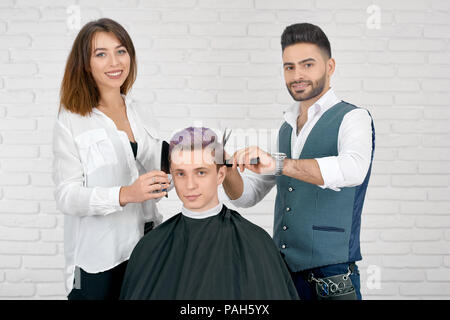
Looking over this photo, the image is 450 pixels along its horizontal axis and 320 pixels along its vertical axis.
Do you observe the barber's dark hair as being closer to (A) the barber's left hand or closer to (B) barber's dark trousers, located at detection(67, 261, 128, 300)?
(A) the barber's left hand

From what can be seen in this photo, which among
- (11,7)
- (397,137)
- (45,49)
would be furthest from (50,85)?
(397,137)

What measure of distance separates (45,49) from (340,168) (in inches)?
87.3

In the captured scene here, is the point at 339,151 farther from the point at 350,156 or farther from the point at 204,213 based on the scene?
the point at 204,213

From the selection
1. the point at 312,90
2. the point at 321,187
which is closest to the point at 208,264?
the point at 321,187

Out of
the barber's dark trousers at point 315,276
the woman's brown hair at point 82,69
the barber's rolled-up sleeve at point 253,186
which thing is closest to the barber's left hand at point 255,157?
the barber's rolled-up sleeve at point 253,186

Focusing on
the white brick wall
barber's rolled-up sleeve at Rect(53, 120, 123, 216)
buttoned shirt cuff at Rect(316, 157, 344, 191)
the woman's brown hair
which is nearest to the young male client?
barber's rolled-up sleeve at Rect(53, 120, 123, 216)

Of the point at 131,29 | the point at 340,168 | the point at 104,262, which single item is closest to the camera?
the point at 340,168

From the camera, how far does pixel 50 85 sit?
284 centimetres

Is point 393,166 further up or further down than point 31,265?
further up

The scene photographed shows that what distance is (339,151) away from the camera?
68.8 inches

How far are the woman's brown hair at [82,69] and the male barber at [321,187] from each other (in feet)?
2.37

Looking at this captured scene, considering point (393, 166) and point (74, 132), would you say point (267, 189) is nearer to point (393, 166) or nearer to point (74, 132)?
point (74, 132)

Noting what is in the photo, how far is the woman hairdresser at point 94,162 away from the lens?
1.76 meters

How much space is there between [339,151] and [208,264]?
2.38ft
